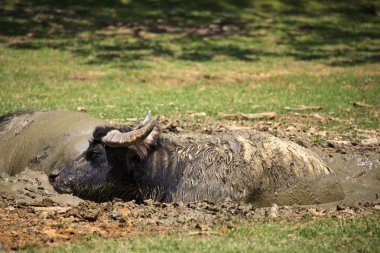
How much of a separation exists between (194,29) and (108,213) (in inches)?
879

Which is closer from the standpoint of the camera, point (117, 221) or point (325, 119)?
point (117, 221)

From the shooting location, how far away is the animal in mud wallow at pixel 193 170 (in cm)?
802

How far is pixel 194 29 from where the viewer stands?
95.1 ft

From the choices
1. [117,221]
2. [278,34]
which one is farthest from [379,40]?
[117,221]

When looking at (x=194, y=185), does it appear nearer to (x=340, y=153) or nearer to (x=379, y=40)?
(x=340, y=153)

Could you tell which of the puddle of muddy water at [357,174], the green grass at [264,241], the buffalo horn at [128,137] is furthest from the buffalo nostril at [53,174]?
the puddle of muddy water at [357,174]

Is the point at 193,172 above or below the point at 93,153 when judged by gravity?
below

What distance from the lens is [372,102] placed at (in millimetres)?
16656

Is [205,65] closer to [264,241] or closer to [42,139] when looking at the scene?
[42,139]

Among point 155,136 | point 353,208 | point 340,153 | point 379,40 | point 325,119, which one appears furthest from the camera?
point 379,40

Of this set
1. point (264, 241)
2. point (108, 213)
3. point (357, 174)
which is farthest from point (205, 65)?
point (264, 241)

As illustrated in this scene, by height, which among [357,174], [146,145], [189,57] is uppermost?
[146,145]

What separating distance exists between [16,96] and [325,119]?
7.90m

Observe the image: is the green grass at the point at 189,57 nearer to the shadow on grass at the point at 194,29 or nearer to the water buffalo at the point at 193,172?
the shadow on grass at the point at 194,29
